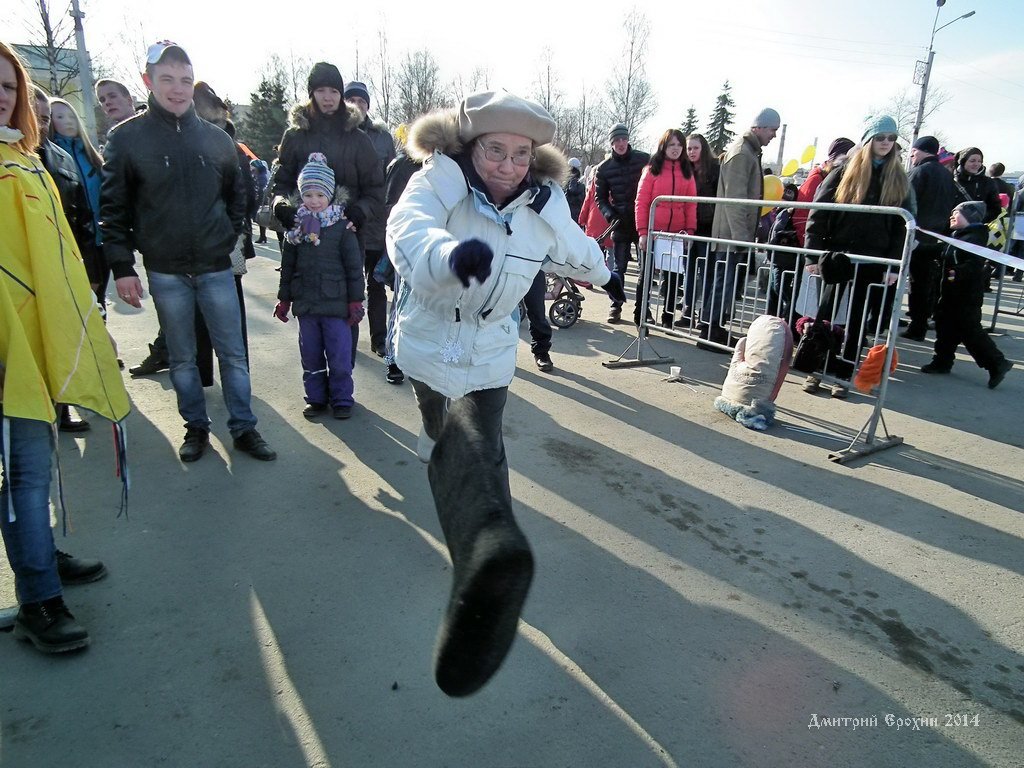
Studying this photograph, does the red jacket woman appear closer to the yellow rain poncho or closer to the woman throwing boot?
the woman throwing boot

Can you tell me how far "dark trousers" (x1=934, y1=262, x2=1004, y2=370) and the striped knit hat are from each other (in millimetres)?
5725

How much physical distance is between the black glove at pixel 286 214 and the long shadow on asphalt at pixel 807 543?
7.09 ft

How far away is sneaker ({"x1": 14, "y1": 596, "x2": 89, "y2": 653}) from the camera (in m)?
2.44

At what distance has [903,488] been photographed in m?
4.06

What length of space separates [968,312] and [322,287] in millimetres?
5764

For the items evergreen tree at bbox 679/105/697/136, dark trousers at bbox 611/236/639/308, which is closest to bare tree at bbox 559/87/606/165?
evergreen tree at bbox 679/105/697/136

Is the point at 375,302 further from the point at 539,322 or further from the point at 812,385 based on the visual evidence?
the point at 812,385

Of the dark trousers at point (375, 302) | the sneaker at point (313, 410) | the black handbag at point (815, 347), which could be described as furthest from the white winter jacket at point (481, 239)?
the black handbag at point (815, 347)

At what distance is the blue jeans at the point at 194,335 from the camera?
395 cm

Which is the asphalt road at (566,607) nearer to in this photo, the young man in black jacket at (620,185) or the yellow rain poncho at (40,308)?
the yellow rain poncho at (40,308)

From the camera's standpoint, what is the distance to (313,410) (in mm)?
4887

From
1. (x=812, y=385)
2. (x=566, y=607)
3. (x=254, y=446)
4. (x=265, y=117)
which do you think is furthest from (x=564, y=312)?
(x=265, y=117)

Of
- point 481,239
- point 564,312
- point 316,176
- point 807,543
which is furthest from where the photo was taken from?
point 564,312

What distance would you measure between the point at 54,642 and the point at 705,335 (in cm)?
622
